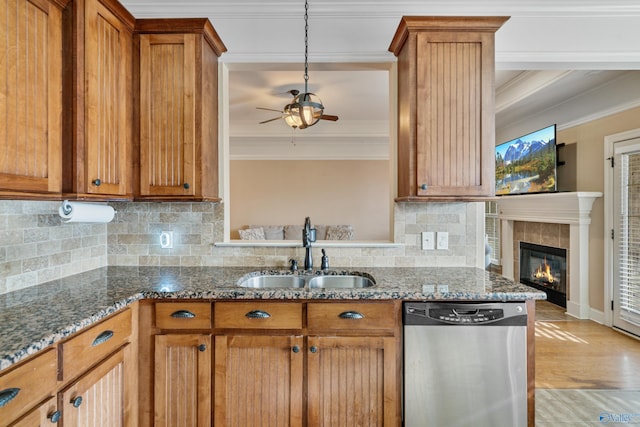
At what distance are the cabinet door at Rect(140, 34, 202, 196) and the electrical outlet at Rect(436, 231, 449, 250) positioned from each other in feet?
5.16

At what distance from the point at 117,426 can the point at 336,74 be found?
356cm

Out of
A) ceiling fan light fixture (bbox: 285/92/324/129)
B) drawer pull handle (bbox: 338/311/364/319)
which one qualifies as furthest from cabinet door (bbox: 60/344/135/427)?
ceiling fan light fixture (bbox: 285/92/324/129)

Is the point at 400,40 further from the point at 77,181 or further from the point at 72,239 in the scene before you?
the point at 72,239

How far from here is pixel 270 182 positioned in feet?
21.1

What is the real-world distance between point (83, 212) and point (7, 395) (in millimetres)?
1051

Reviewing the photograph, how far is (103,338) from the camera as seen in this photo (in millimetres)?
1410

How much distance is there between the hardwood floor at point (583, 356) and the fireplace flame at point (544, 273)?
29.8 inches

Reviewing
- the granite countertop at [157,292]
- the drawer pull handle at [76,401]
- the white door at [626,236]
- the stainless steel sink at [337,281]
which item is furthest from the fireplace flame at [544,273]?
the drawer pull handle at [76,401]

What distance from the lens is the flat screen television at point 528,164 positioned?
14.6 ft

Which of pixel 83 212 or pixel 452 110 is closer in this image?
pixel 83 212

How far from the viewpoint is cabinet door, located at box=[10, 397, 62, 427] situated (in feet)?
3.46

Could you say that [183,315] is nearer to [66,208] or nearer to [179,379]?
[179,379]

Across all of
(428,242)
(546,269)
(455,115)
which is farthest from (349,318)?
(546,269)

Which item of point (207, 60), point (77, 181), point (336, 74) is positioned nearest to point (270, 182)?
point (336, 74)
